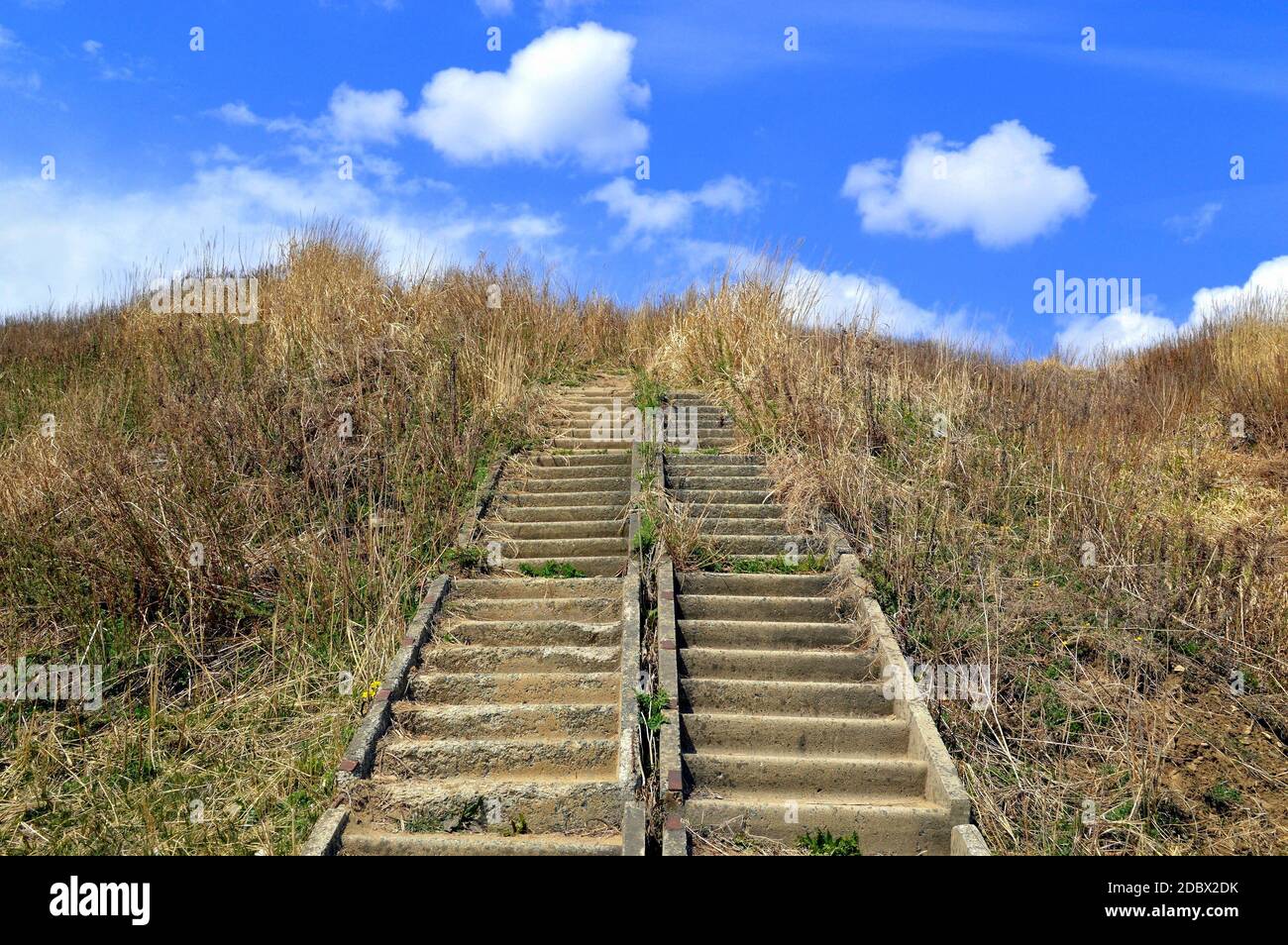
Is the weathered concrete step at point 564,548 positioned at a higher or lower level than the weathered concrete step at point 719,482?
lower

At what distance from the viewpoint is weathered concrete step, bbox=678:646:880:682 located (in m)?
7.50

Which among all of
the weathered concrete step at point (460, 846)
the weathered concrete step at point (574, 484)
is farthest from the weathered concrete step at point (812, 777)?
the weathered concrete step at point (574, 484)

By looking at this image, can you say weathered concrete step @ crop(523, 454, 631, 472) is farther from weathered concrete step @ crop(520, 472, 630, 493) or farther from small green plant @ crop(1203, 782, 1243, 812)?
small green plant @ crop(1203, 782, 1243, 812)

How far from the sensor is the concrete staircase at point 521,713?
6117mm

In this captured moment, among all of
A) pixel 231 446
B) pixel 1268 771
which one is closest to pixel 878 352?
pixel 1268 771

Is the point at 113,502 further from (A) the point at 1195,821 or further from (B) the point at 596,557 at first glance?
(A) the point at 1195,821

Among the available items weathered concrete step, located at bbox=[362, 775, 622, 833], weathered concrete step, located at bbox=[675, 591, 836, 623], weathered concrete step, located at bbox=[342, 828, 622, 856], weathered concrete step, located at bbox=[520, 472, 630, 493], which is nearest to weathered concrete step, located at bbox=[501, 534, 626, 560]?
weathered concrete step, located at bbox=[675, 591, 836, 623]

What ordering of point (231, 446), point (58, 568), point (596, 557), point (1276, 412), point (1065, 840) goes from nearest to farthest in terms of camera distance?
point (1065, 840) → point (58, 568) → point (596, 557) → point (231, 446) → point (1276, 412)

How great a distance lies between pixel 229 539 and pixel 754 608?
5.04 meters

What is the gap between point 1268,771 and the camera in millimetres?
6773

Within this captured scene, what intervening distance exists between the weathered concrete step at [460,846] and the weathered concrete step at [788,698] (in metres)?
1.61

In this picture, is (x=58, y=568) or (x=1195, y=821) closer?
(x=1195, y=821)

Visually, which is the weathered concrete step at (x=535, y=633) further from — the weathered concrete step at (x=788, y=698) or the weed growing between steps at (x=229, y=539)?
the weathered concrete step at (x=788, y=698)

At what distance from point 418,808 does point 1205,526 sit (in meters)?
8.89
